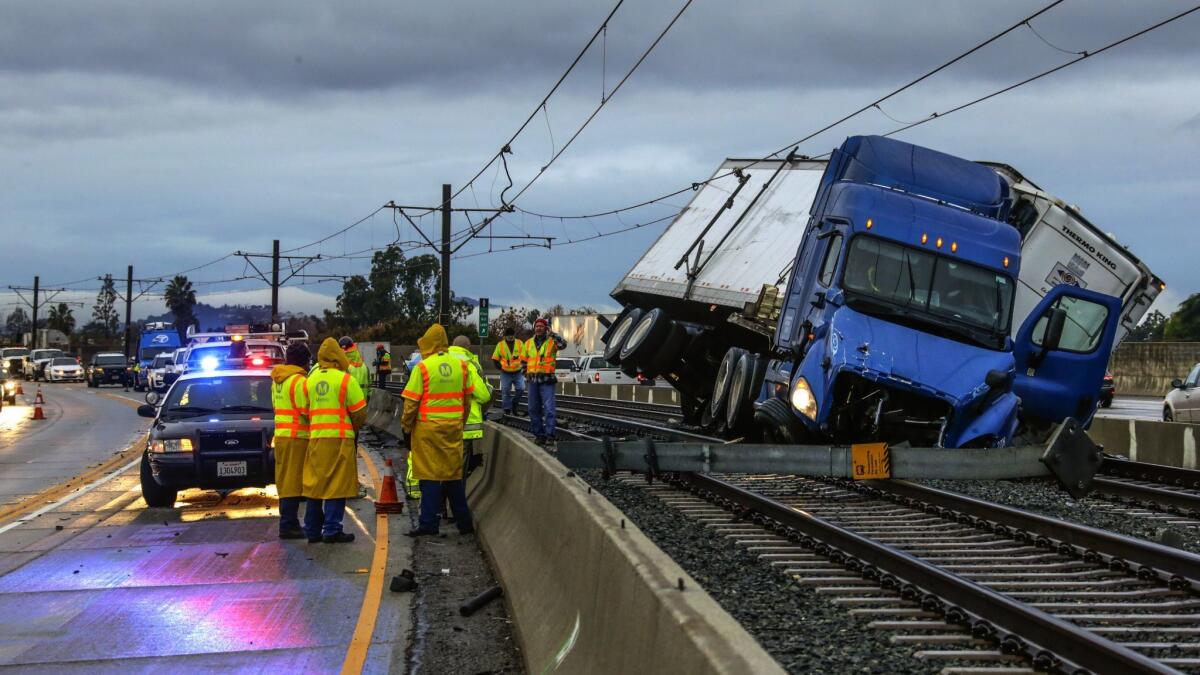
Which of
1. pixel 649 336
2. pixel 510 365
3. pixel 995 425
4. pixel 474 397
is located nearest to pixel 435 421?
pixel 474 397

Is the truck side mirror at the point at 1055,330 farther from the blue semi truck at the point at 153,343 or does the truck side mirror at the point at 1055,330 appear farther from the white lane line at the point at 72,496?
the blue semi truck at the point at 153,343

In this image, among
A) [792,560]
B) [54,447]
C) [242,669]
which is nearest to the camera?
[242,669]

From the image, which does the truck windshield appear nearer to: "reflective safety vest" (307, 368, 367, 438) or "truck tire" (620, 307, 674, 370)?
"reflective safety vest" (307, 368, 367, 438)

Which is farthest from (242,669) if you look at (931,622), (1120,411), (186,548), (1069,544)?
(1120,411)

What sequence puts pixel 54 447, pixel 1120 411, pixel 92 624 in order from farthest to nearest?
1. pixel 1120 411
2. pixel 54 447
3. pixel 92 624

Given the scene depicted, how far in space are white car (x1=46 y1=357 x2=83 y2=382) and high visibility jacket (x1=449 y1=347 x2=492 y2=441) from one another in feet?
257

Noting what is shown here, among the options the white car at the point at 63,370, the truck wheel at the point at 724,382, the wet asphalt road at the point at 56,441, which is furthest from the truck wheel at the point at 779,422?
the white car at the point at 63,370

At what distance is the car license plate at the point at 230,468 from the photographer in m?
13.9

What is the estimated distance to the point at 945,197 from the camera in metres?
16.9

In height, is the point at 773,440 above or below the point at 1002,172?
below

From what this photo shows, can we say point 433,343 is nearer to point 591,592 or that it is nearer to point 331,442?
point 331,442

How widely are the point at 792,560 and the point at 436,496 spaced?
3.50 metres

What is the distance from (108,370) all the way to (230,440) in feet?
206

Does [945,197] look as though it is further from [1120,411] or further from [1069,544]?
[1120,411]
